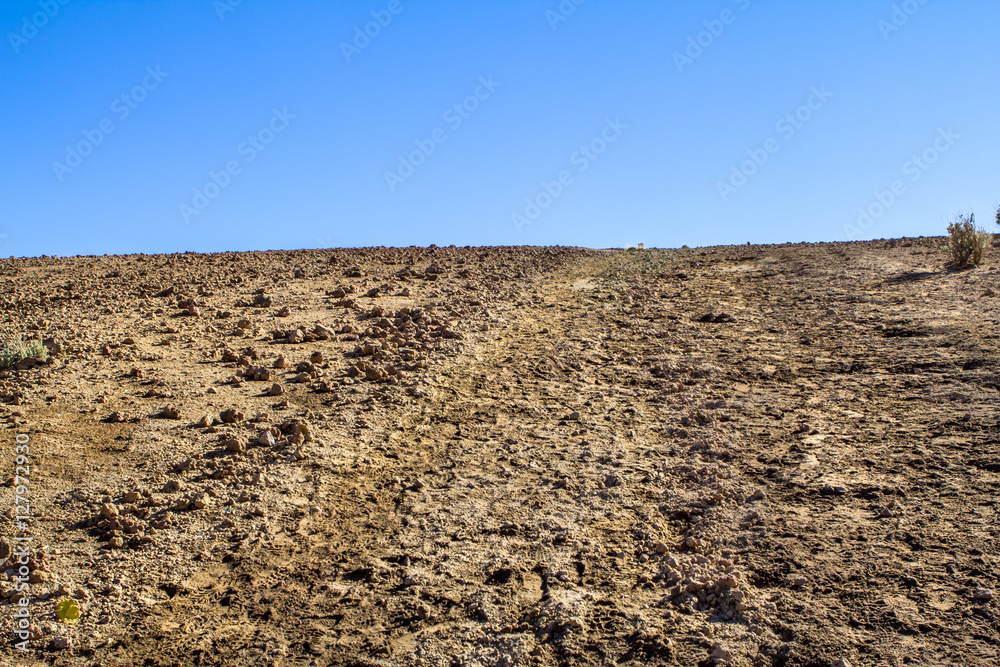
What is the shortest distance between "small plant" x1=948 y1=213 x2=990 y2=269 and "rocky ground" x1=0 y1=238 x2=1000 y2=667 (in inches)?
40.0

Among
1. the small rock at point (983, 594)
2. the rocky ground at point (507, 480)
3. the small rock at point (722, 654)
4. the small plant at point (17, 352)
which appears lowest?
the small rock at point (722, 654)

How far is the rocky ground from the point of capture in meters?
3.51

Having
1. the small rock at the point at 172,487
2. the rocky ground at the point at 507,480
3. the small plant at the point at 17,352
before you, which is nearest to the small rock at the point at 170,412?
the rocky ground at the point at 507,480

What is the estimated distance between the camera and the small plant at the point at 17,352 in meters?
6.31

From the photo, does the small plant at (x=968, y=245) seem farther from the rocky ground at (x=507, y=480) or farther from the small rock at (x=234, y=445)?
the small rock at (x=234, y=445)

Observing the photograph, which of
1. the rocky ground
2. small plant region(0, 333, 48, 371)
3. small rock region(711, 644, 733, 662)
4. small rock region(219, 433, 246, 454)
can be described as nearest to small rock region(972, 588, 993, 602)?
the rocky ground

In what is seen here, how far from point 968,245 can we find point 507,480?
699 centimetres

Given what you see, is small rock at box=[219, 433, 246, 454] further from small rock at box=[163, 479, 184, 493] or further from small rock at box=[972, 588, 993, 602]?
small rock at box=[972, 588, 993, 602]

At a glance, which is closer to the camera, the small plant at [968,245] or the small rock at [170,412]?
the small rock at [170,412]

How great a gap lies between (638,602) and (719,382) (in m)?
2.74

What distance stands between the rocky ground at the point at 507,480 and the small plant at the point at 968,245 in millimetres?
1015

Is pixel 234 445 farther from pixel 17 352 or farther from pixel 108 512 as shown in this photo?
pixel 17 352

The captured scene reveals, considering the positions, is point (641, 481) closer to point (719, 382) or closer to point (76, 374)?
point (719, 382)

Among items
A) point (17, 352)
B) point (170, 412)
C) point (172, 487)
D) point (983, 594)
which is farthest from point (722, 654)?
point (17, 352)
